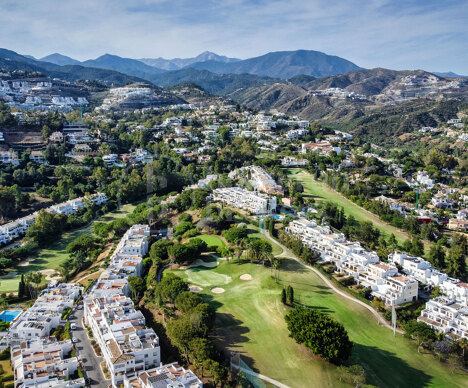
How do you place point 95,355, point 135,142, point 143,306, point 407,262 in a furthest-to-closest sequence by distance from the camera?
point 135,142
point 407,262
point 143,306
point 95,355

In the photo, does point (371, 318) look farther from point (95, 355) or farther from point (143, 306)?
point (95, 355)

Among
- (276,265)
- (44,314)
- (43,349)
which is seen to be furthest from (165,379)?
(276,265)

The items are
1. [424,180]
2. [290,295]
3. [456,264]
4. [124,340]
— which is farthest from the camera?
[424,180]

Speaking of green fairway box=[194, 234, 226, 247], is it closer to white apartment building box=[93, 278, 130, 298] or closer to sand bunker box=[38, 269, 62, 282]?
white apartment building box=[93, 278, 130, 298]

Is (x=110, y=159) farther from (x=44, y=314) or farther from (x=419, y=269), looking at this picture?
(x=419, y=269)

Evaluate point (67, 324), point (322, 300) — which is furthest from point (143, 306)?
point (322, 300)

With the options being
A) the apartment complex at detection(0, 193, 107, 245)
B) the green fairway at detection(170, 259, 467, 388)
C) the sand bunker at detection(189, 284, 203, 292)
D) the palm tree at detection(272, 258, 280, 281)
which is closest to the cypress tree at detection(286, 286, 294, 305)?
the green fairway at detection(170, 259, 467, 388)
